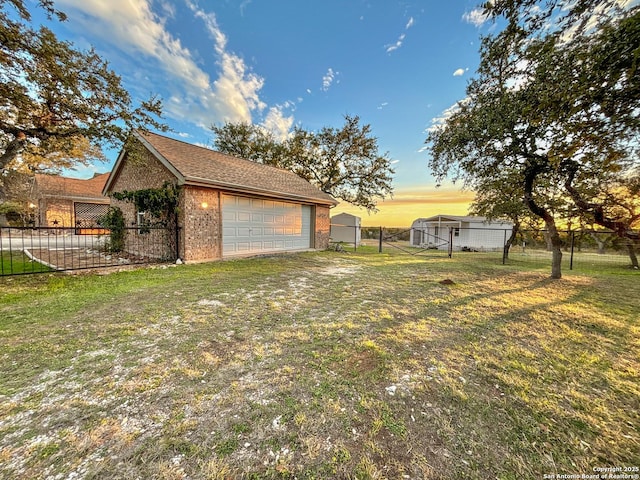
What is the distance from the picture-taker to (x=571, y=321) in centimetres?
381

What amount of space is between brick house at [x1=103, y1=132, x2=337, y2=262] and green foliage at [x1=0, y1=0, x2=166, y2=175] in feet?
3.59

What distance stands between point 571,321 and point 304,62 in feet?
43.4

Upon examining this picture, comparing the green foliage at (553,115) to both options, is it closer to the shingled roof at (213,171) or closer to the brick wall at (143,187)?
the shingled roof at (213,171)

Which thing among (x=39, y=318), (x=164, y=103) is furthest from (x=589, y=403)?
(x=164, y=103)

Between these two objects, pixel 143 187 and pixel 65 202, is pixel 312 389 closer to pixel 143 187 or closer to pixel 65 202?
pixel 143 187

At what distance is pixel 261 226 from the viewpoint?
407 inches

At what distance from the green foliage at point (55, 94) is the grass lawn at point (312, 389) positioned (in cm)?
496

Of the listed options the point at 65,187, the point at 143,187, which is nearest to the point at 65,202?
the point at 65,187

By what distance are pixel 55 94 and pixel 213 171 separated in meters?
4.11

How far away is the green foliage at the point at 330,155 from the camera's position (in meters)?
19.3

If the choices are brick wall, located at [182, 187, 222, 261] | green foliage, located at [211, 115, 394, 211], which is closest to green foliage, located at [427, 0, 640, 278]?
brick wall, located at [182, 187, 222, 261]

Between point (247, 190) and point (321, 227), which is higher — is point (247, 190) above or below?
above

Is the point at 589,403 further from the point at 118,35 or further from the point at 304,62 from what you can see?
the point at 304,62

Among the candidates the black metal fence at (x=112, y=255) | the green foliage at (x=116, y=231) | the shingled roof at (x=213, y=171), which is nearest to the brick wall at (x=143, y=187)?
the black metal fence at (x=112, y=255)
